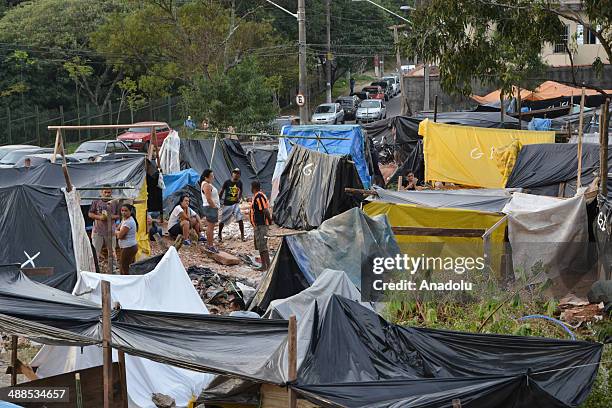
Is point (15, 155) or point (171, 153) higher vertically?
point (171, 153)

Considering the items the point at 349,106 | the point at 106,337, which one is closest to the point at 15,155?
the point at 106,337

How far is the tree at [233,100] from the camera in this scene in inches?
1407

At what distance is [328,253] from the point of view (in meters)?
15.0

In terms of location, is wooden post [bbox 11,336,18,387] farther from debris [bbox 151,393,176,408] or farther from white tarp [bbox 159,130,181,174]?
white tarp [bbox 159,130,181,174]

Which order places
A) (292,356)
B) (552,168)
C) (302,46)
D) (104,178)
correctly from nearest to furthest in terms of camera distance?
(292,356), (104,178), (552,168), (302,46)

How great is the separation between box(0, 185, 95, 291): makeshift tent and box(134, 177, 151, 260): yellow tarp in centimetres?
177

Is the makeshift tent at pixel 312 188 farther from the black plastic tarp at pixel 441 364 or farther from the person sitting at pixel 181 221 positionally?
the black plastic tarp at pixel 441 364

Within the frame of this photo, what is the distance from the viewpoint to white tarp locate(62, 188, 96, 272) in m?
16.0

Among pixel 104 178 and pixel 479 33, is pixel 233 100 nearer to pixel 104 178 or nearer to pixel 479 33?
pixel 104 178

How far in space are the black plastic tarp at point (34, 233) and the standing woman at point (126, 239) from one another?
76 cm

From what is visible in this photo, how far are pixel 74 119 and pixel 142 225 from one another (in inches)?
1239

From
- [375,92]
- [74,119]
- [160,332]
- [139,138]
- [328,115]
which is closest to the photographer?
[160,332]

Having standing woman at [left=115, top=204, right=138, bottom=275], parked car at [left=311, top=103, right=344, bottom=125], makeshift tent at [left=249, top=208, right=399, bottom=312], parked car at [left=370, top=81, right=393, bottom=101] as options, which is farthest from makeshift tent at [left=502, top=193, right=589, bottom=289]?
parked car at [left=370, top=81, right=393, bottom=101]

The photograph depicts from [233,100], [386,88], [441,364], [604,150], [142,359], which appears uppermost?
[233,100]
